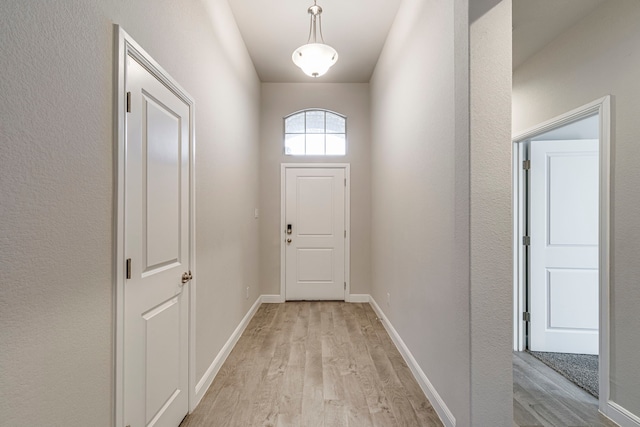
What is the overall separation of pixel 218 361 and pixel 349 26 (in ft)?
10.7

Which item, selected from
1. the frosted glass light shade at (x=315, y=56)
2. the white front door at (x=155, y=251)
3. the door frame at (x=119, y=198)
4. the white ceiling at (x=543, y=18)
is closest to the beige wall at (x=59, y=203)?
the door frame at (x=119, y=198)

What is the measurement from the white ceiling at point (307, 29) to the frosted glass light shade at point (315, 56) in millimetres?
526

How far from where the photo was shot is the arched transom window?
424 centimetres

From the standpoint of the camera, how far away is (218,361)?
90.5 inches

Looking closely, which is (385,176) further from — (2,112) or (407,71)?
(2,112)

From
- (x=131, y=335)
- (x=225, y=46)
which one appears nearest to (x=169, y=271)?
(x=131, y=335)

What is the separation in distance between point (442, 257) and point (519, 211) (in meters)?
1.51

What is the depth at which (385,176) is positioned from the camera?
10.7 feet

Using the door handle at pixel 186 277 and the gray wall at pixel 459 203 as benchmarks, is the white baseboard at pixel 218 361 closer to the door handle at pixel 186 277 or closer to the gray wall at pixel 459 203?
the door handle at pixel 186 277

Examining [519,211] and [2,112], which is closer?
[2,112]

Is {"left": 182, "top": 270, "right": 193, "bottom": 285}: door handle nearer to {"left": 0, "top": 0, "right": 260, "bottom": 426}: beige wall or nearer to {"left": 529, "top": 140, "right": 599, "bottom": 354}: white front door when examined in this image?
{"left": 0, "top": 0, "right": 260, "bottom": 426}: beige wall

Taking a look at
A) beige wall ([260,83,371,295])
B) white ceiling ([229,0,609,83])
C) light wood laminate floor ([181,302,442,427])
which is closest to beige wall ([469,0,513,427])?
light wood laminate floor ([181,302,442,427])

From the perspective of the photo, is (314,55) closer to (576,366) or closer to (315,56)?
(315,56)

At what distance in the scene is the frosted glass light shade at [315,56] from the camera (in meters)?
2.37
